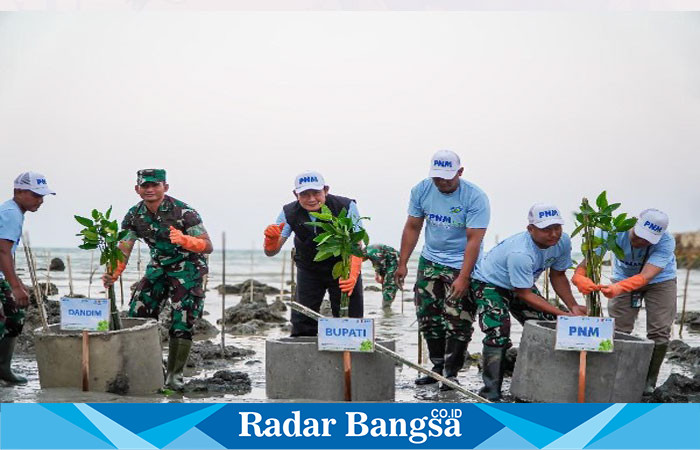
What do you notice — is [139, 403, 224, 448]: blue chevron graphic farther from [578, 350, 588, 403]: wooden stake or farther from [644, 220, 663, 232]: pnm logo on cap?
[644, 220, 663, 232]: pnm logo on cap

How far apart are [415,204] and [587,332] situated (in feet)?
5.36

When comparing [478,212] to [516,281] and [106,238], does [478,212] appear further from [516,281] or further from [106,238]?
[106,238]

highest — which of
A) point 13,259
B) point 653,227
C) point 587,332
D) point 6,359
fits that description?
point 653,227

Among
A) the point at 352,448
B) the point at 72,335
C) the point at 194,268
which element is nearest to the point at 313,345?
the point at 352,448

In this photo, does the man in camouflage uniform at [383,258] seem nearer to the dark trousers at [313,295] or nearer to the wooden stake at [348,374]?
the dark trousers at [313,295]

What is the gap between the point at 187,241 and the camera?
568 centimetres

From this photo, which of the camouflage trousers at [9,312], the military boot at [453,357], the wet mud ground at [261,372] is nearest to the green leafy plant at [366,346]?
the wet mud ground at [261,372]

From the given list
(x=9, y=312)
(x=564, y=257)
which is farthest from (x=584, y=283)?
(x=9, y=312)

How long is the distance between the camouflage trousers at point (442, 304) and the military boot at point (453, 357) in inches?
1.6

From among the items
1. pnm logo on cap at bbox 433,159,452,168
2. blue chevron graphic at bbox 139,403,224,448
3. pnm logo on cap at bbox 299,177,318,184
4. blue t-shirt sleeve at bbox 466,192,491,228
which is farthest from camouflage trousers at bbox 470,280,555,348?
blue chevron graphic at bbox 139,403,224,448

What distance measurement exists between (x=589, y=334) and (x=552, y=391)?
1.50ft

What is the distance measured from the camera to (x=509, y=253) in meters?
5.57

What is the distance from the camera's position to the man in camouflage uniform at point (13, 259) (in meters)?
5.78

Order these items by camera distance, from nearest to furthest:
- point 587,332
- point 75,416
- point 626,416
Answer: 1. point 75,416
2. point 626,416
3. point 587,332
